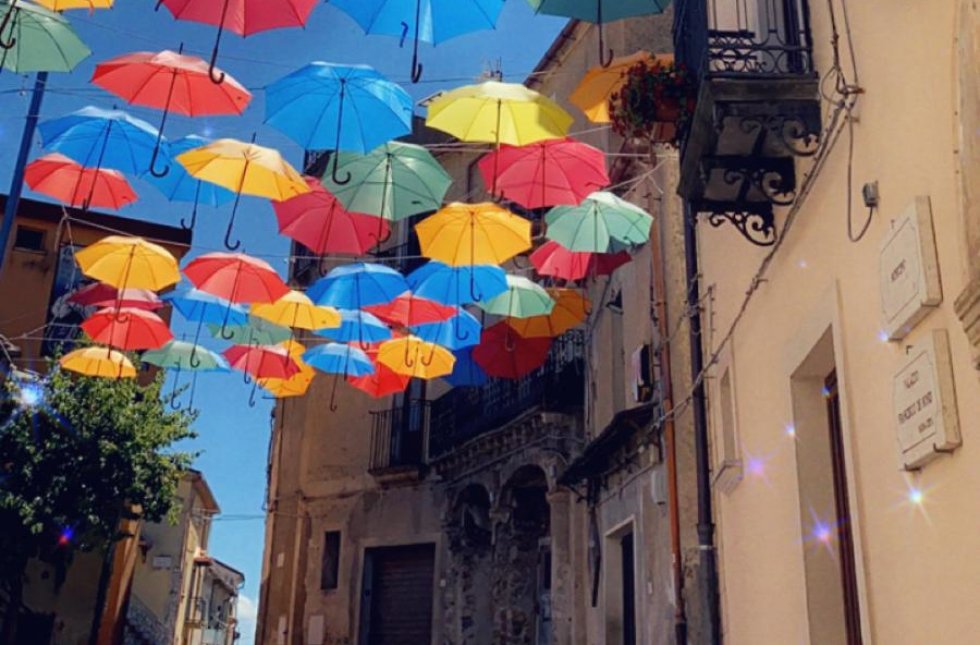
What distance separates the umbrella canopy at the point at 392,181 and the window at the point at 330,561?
13206 millimetres

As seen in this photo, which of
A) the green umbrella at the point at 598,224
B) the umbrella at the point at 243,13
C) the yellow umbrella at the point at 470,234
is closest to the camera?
the umbrella at the point at 243,13

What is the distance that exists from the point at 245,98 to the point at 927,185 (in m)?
6.56

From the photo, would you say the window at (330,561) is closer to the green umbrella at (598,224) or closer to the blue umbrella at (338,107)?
the green umbrella at (598,224)

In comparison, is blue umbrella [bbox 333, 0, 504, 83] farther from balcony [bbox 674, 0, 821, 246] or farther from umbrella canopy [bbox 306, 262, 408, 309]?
umbrella canopy [bbox 306, 262, 408, 309]

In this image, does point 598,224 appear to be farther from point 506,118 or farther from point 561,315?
point 561,315

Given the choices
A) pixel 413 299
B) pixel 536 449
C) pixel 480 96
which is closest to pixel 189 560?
pixel 536 449

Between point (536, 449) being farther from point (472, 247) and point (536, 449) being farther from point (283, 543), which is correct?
point (283, 543)

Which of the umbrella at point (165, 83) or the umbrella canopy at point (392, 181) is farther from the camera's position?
the umbrella canopy at point (392, 181)

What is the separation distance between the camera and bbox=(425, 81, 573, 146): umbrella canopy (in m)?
8.56

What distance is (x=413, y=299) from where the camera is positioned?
41.4ft

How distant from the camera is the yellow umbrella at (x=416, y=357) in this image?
1362 cm

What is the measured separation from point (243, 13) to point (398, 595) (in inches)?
594

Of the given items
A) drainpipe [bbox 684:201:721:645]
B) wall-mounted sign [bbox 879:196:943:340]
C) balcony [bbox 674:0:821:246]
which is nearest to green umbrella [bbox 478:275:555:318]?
drainpipe [bbox 684:201:721:645]

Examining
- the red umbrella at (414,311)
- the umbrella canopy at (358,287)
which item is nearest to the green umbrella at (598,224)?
the umbrella canopy at (358,287)
